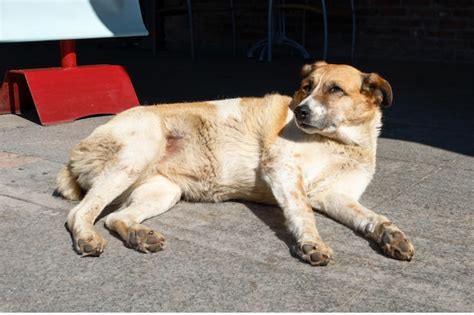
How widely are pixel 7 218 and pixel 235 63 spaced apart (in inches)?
259

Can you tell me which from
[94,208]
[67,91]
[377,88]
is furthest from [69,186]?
[67,91]

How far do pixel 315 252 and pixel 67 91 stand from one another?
3.62 meters

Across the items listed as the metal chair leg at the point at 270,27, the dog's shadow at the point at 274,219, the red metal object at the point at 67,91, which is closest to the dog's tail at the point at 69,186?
the dog's shadow at the point at 274,219

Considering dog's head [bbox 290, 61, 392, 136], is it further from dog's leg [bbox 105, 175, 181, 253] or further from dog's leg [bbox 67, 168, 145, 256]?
dog's leg [bbox 67, 168, 145, 256]

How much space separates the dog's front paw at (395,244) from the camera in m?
2.75

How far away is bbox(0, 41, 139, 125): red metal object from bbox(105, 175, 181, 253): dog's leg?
244cm

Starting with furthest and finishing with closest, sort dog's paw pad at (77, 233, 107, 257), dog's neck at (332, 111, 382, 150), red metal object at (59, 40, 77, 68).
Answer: red metal object at (59, 40, 77, 68), dog's neck at (332, 111, 382, 150), dog's paw pad at (77, 233, 107, 257)

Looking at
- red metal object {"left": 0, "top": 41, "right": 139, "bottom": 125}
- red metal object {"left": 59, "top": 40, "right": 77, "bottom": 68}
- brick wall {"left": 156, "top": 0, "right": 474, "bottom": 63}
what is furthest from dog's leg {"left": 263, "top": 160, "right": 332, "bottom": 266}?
brick wall {"left": 156, "top": 0, "right": 474, "bottom": 63}

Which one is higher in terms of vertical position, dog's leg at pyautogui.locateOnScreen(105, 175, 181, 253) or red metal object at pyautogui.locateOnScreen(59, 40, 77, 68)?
red metal object at pyautogui.locateOnScreen(59, 40, 77, 68)

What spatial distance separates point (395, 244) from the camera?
9.12 ft

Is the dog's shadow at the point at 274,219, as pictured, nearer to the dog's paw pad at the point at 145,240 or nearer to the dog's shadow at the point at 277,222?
the dog's shadow at the point at 277,222

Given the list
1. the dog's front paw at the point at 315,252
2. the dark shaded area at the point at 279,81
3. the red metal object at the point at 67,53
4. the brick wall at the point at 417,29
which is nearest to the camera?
the dog's front paw at the point at 315,252

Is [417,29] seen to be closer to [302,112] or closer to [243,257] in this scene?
[302,112]

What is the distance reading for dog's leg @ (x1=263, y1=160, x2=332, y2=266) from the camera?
2717 millimetres
